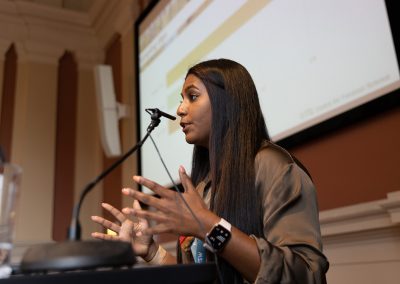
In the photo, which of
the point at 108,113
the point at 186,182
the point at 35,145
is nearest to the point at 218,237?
the point at 186,182

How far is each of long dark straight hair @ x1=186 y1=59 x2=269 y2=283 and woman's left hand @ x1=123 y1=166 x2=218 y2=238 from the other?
16 cm

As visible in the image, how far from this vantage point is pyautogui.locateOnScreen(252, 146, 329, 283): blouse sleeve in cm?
75

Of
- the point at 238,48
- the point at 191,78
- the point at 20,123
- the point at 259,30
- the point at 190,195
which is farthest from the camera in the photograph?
the point at 20,123

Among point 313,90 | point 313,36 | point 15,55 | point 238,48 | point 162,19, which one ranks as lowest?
point 313,90

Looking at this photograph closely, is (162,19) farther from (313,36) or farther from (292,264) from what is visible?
(292,264)

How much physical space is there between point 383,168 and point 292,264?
0.72 meters

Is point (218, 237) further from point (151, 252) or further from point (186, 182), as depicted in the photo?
point (151, 252)

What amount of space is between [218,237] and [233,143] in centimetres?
30

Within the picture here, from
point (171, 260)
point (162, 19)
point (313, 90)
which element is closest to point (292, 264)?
point (171, 260)

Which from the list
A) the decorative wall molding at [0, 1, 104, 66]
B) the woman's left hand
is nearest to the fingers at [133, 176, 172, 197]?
the woman's left hand

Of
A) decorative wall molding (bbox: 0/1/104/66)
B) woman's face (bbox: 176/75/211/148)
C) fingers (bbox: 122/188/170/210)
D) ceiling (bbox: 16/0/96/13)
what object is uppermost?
ceiling (bbox: 16/0/96/13)

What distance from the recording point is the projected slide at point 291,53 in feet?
4.57

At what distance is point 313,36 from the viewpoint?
1.60m

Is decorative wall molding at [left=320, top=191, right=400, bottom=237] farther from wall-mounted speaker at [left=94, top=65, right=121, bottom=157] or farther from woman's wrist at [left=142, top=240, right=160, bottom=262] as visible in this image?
wall-mounted speaker at [left=94, top=65, right=121, bottom=157]
